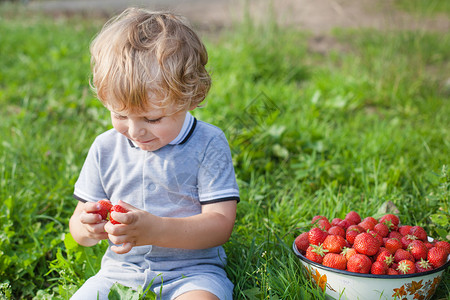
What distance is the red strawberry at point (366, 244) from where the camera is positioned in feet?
5.24

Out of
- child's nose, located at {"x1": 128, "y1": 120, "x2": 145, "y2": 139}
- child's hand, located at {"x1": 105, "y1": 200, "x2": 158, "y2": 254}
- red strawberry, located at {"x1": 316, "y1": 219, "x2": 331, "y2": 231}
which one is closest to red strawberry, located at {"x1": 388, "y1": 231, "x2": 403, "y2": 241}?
red strawberry, located at {"x1": 316, "y1": 219, "x2": 331, "y2": 231}

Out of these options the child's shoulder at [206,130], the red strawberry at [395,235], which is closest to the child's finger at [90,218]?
the child's shoulder at [206,130]

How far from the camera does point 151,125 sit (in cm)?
159

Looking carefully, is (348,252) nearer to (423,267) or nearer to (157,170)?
(423,267)

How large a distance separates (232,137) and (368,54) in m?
2.03

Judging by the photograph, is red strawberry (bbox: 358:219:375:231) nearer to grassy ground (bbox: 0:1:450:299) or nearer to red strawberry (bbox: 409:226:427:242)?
red strawberry (bbox: 409:226:427:242)

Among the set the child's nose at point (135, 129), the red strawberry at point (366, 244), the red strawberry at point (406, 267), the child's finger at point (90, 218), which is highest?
the child's nose at point (135, 129)

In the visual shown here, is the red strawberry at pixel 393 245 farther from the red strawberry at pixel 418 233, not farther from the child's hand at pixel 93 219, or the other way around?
the child's hand at pixel 93 219

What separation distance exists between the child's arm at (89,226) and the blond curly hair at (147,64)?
1.11 ft

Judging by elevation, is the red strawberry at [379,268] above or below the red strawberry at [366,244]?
below

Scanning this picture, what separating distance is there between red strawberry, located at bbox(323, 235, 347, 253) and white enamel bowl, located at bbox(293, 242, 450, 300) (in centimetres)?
8

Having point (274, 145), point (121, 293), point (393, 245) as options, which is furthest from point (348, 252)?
point (274, 145)

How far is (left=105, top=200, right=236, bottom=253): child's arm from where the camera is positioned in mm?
1480

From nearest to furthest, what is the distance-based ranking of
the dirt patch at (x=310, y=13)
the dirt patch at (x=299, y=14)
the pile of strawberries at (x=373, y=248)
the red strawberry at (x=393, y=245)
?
the pile of strawberries at (x=373, y=248)
the red strawberry at (x=393, y=245)
the dirt patch at (x=299, y=14)
the dirt patch at (x=310, y=13)
